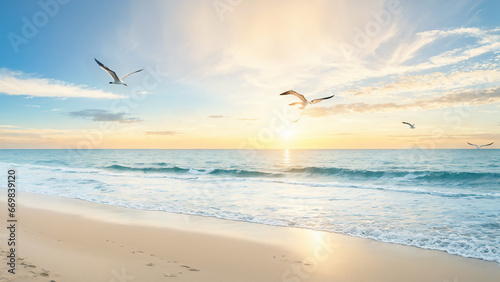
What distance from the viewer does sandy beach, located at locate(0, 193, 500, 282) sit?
217 inches

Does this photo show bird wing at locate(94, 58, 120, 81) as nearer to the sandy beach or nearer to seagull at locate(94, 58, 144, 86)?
seagull at locate(94, 58, 144, 86)

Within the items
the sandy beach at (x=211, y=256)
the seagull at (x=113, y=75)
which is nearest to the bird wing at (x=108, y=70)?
the seagull at (x=113, y=75)

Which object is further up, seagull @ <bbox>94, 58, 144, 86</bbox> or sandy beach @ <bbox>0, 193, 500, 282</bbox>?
seagull @ <bbox>94, 58, 144, 86</bbox>

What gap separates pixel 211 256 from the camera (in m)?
6.51

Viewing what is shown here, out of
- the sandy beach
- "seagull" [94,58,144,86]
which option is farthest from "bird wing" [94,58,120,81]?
the sandy beach

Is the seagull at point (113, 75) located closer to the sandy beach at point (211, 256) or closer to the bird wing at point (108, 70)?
the bird wing at point (108, 70)

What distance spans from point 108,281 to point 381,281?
4.90 m

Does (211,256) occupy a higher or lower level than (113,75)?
lower

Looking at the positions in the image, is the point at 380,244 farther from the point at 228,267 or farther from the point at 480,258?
the point at 228,267

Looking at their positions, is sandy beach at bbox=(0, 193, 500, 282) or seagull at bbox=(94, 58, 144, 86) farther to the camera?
seagull at bbox=(94, 58, 144, 86)

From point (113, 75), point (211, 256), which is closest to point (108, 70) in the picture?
point (113, 75)

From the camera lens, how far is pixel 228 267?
19.5 ft

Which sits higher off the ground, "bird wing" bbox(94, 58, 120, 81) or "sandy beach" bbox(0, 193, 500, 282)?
"bird wing" bbox(94, 58, 120, 81)

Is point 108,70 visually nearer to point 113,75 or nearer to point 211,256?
point 113,75
